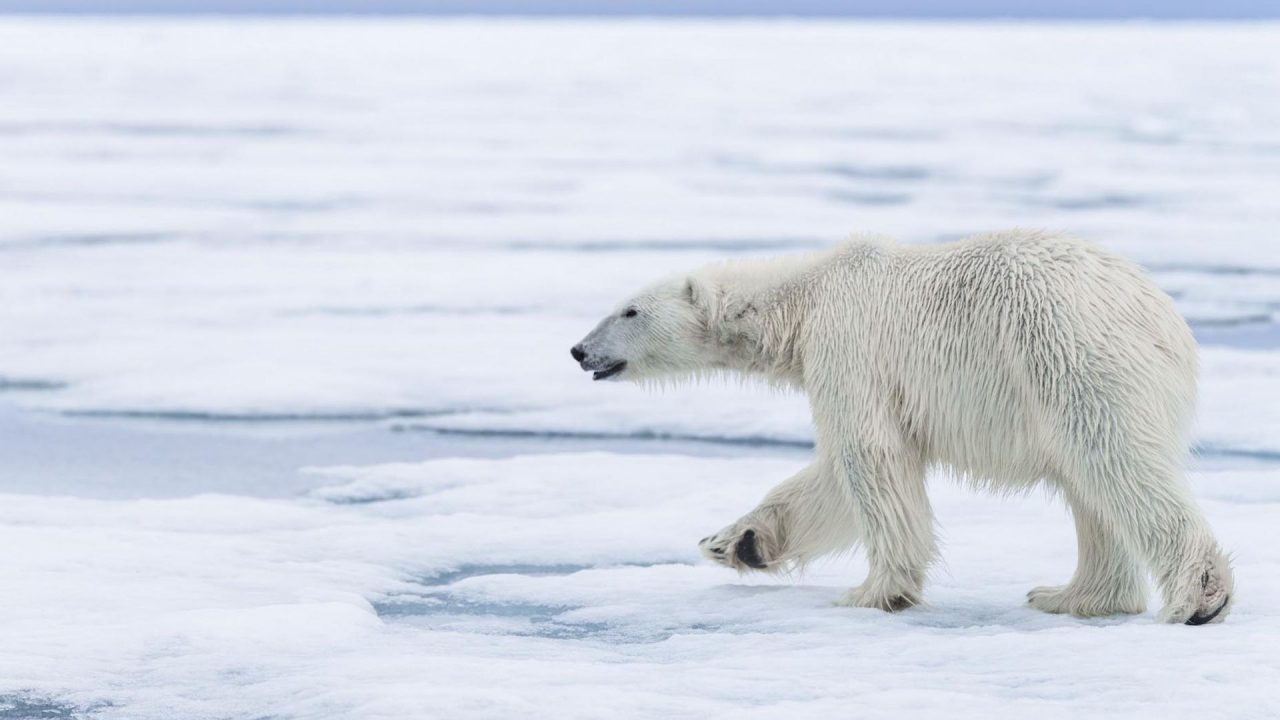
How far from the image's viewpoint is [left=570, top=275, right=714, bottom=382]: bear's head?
4227 mm

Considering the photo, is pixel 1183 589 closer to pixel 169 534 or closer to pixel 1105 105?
pixel 169 534

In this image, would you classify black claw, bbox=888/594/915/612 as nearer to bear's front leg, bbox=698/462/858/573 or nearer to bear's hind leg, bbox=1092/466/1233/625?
bear's front leg, bbox=698/462/858/573

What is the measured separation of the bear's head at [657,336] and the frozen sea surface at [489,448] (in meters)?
0.53

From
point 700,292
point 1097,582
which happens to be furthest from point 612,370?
point 1097,582

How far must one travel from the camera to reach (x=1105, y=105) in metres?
24.7

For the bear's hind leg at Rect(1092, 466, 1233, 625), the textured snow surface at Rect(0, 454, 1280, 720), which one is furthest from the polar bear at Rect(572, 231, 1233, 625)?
the textured snow surface at Rect(0, 454, 1280, 720)

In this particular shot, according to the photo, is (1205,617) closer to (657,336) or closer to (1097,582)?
(1097,582)

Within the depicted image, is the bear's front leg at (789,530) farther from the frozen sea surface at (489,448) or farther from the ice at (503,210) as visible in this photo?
the ice at (503,210)

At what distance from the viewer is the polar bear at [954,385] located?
11.3 ft

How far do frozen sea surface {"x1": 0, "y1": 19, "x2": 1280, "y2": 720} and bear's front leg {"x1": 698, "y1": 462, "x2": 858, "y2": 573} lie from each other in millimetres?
86

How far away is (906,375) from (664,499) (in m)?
1.38

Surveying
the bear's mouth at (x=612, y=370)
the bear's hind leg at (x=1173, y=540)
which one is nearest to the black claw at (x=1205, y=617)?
the bear's hind leg at (x=1173, y=540)

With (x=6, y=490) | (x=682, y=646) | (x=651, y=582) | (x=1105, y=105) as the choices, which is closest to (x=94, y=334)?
(x=6, y=490)

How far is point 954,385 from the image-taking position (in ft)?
12.2
